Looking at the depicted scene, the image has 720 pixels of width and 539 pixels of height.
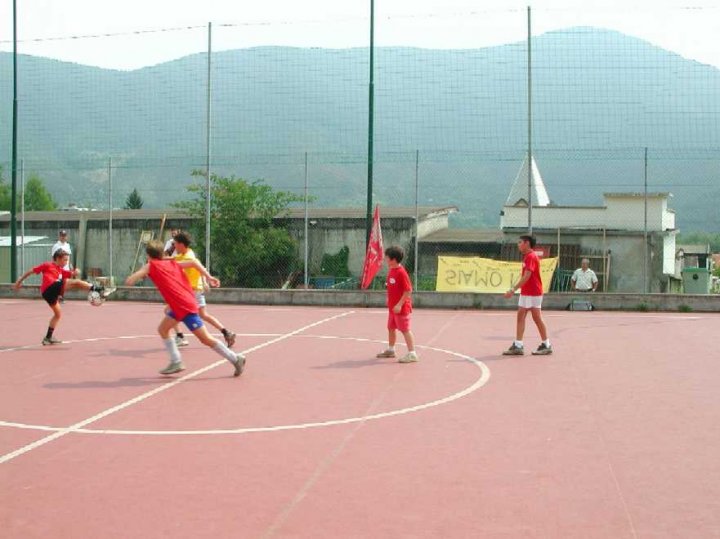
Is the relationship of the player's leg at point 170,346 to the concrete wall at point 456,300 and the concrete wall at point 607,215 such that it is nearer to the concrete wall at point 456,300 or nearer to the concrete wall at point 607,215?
the concrete wall at point 456,300

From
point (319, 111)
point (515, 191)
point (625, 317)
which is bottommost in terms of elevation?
point (625, 317)

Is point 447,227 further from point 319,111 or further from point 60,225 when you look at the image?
point 60,225

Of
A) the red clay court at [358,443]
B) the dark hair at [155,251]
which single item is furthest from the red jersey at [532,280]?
the dark hair at [155,251]

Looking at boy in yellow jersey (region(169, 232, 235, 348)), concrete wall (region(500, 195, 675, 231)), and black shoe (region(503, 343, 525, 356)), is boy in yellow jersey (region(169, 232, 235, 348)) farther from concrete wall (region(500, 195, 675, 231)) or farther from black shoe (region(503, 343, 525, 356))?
concrete wall (region(500, 195, 675, 231))

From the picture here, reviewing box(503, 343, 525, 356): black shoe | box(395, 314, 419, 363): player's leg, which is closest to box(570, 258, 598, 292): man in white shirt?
box(503, 343, 525, 356): black shoe

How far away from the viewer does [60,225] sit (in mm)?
37844

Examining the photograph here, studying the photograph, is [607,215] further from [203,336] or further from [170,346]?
[203,336]

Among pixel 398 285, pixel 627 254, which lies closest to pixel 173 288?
pixel 398 285

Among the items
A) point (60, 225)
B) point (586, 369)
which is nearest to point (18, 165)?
point (60, 225)

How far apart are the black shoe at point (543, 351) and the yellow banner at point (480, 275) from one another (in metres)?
8.87

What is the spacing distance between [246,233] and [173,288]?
60.1ft

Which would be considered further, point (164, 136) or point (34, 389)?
point (164, 136)

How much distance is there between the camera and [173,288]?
1027 centimetres

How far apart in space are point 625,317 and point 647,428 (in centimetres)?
1183
